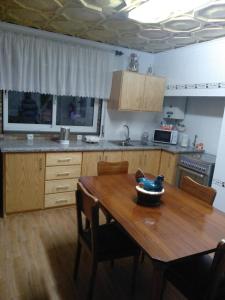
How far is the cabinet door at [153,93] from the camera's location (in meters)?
3.71

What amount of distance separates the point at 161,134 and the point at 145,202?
245 centimetres

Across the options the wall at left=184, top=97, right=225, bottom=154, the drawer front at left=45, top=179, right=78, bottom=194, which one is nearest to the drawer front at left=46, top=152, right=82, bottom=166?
the drawer front at left=45, top=179, right=78, bottom=194

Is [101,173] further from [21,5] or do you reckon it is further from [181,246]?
[21,5]

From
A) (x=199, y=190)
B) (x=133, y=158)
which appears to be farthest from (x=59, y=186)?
(x=199, y=190)

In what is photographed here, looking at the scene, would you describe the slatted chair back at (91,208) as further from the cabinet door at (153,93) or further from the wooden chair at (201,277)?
the cabinet door at (153,93)

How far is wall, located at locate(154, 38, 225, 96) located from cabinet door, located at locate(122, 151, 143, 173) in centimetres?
111

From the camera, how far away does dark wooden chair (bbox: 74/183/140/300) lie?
5.15 ft

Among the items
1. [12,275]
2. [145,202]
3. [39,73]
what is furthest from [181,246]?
[39,73]

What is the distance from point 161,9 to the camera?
2.17 m

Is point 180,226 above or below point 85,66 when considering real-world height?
below

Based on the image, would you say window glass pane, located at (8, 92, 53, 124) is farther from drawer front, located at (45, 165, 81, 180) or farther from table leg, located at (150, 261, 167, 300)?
table leg, located at (150, 261, 167, 300)

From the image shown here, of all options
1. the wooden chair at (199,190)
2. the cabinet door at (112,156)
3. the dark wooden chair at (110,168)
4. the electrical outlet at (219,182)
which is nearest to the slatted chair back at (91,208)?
the dark wooden chair at (110,168)

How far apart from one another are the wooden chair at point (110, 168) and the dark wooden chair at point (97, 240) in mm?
644

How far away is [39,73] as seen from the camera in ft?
10.5
